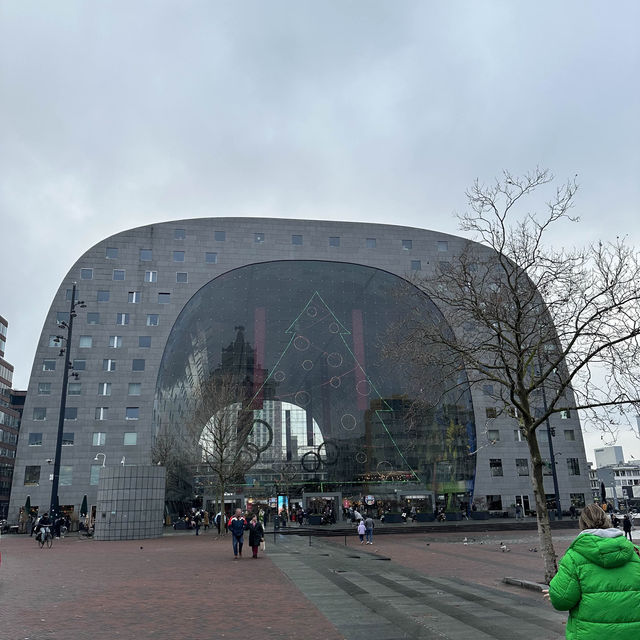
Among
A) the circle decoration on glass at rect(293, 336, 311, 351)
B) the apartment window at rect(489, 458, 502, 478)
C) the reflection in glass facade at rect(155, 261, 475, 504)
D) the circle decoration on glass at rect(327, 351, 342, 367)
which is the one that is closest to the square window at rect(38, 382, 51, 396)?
the reflection in glass facade at rect(155, 261, 475, 504)

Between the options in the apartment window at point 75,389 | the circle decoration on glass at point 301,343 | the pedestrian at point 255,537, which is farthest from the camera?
the circle decoration on glass at point 301,343

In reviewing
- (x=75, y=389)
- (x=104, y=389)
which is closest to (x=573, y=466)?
(x=104, y=389)

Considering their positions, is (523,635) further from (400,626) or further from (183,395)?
(183,395)

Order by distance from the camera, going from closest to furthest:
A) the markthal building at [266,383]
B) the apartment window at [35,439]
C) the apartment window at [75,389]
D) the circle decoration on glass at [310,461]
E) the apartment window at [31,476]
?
the apartment window at [31,476] < the apartment window at [35,439] < the markthal building at [266,383] < the apartment window at [75,389] < the circle decoration on glass at [310,461]

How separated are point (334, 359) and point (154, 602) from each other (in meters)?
53.4

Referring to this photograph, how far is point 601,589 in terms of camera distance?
4363mm

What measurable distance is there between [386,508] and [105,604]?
51446 mm

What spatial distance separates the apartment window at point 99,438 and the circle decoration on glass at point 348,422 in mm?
25360

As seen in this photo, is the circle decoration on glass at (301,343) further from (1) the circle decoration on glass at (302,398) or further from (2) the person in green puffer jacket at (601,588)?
(2) the person in green puffer jacket at (601,588)

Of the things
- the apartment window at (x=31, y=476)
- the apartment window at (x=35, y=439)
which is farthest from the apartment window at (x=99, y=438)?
the apartment window at (x=31, y=476)

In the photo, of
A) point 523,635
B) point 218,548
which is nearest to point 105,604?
point 523,635

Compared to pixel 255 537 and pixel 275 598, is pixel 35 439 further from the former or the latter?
pixel 275 598

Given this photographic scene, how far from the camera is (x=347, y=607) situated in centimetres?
1222

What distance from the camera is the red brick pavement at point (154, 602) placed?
33.0 ft
